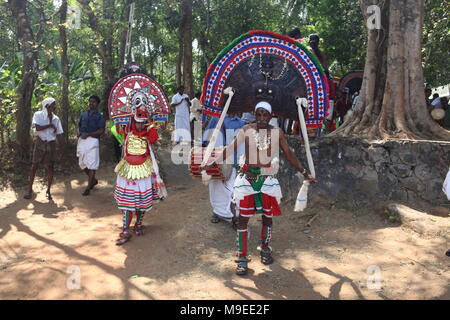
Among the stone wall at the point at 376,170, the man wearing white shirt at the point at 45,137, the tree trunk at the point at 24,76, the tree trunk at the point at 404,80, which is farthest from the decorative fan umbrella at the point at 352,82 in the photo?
the tree trunk at the point at 24,76

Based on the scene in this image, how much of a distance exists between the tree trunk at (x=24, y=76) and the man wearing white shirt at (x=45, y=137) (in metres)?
1.55

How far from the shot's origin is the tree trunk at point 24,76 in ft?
27.4

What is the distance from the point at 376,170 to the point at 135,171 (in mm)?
3299

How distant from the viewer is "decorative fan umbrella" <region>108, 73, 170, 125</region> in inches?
223

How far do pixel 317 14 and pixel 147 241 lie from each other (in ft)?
38.8

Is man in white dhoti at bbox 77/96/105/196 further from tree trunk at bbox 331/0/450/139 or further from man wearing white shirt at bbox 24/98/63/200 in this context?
tree trunk at bbox 331/0/450/139

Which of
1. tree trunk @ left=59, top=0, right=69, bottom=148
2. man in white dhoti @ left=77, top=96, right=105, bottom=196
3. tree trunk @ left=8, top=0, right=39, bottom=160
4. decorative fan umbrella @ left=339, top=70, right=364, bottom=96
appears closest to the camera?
man in white dhoti @ left=77, top=96, right=105, bottom=196

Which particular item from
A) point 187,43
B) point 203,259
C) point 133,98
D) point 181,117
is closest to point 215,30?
point 187,43

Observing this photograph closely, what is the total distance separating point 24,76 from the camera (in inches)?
330

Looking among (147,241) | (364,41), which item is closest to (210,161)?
(147,241)

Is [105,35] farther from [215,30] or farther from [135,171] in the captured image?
[135,171]

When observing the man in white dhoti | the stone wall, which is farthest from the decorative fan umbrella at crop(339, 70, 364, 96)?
the man in white dhoti

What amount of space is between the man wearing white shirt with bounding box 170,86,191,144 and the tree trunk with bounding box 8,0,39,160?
13.0 feet

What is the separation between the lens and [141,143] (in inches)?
208
